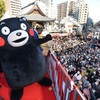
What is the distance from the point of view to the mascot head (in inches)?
108

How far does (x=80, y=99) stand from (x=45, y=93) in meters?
1.22

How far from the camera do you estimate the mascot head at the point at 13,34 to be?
275 centimetres

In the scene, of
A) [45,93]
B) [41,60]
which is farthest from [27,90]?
[41,60]

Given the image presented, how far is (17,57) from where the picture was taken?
2777 mm

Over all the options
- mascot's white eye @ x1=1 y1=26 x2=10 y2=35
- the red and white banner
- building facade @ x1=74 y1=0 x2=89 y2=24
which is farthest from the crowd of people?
building facade @ x1=74 y1=0 x2=89 y2=24

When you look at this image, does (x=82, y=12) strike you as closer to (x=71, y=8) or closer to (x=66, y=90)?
(x=71, y=8)

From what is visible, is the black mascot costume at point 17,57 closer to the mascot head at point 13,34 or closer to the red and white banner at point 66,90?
the mascot head at point 13,34

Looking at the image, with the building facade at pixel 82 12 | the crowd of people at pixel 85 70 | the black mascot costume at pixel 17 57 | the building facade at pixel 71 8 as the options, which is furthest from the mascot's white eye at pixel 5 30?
the building facade at pixel 71 8

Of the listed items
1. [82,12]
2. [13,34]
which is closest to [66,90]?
[13,34]

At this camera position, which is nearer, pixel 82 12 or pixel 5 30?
pixel 5 30

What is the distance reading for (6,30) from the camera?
2779mm

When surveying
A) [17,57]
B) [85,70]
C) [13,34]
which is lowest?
[85,70]

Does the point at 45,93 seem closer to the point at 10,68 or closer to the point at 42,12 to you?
the point at 10,68

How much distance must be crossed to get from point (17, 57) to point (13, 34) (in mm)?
345
